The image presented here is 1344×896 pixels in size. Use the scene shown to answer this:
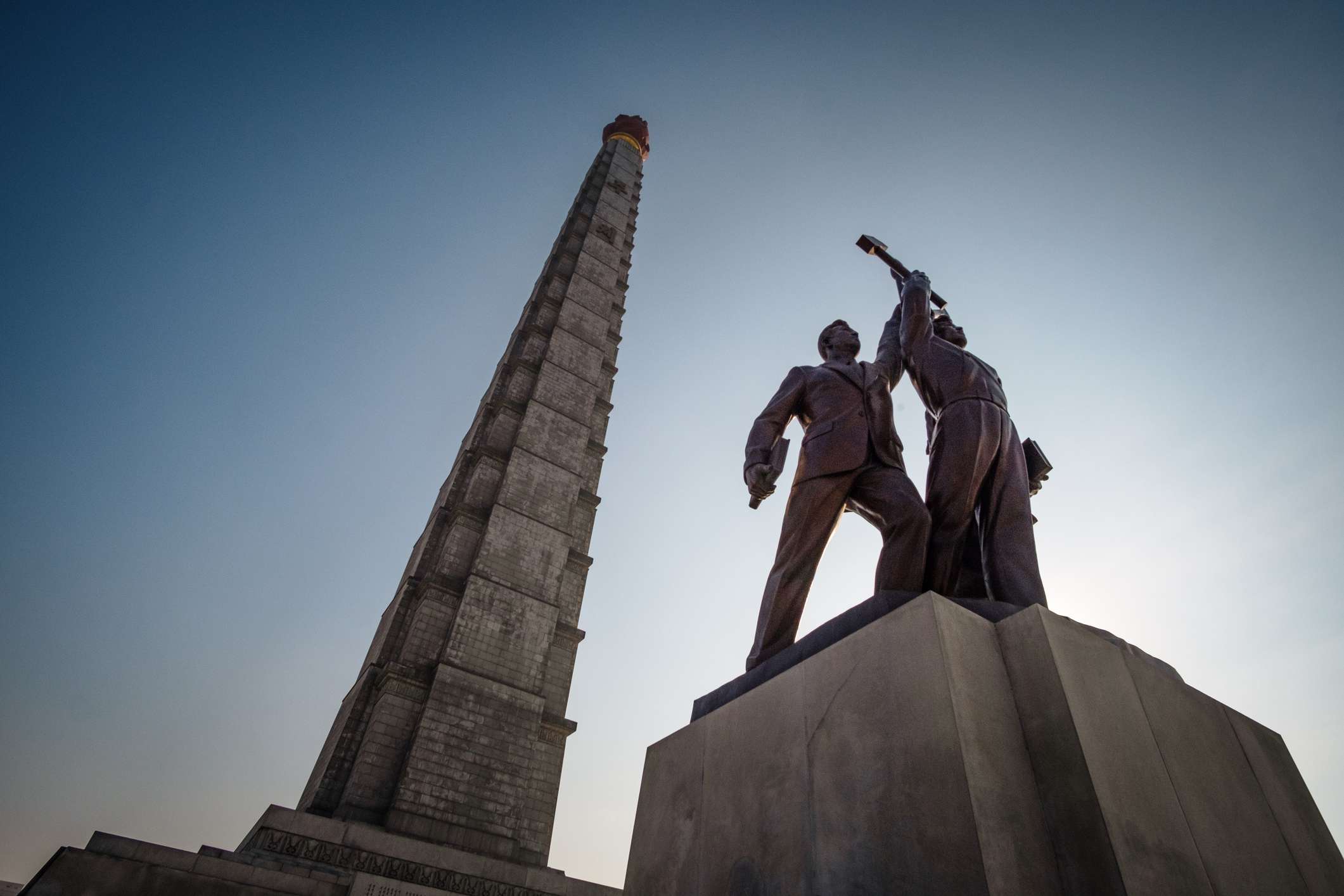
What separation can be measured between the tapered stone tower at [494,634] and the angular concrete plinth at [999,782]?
922 centimetres

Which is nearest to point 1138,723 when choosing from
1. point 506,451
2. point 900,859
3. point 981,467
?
point 900,859

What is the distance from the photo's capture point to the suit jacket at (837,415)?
3.07 metres

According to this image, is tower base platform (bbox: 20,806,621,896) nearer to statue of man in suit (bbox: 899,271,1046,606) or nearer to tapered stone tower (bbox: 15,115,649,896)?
tapered stone tower (bbox: 15,115,649,896)

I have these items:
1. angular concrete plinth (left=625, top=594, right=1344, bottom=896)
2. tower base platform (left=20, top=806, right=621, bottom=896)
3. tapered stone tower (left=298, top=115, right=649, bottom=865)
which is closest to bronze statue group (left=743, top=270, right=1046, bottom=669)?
angular concrete plinth (left=625, top=594, right=1344, bottom=896)

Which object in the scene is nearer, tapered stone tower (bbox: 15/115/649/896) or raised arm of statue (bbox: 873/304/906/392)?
raised arm of statue (bbox: 873/304/906/392)

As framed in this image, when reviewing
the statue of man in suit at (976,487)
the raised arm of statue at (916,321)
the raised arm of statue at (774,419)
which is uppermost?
the raised arm of statue at (916,321)

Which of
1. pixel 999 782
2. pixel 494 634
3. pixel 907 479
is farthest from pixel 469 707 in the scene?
pixel 999 782

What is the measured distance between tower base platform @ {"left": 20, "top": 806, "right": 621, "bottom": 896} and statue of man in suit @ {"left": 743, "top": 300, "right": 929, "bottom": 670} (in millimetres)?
6504

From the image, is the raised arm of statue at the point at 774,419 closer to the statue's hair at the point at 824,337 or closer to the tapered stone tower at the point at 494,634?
the statue's hair at the point at 824,337

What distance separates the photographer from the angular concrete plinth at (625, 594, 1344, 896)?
4.94ft

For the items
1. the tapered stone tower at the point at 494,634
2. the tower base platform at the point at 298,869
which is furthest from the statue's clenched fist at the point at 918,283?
the tapered stone tower at the point at 494,634

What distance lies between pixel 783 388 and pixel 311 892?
7520 millimetres

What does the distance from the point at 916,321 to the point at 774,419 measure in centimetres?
83

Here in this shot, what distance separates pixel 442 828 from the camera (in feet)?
31.1
